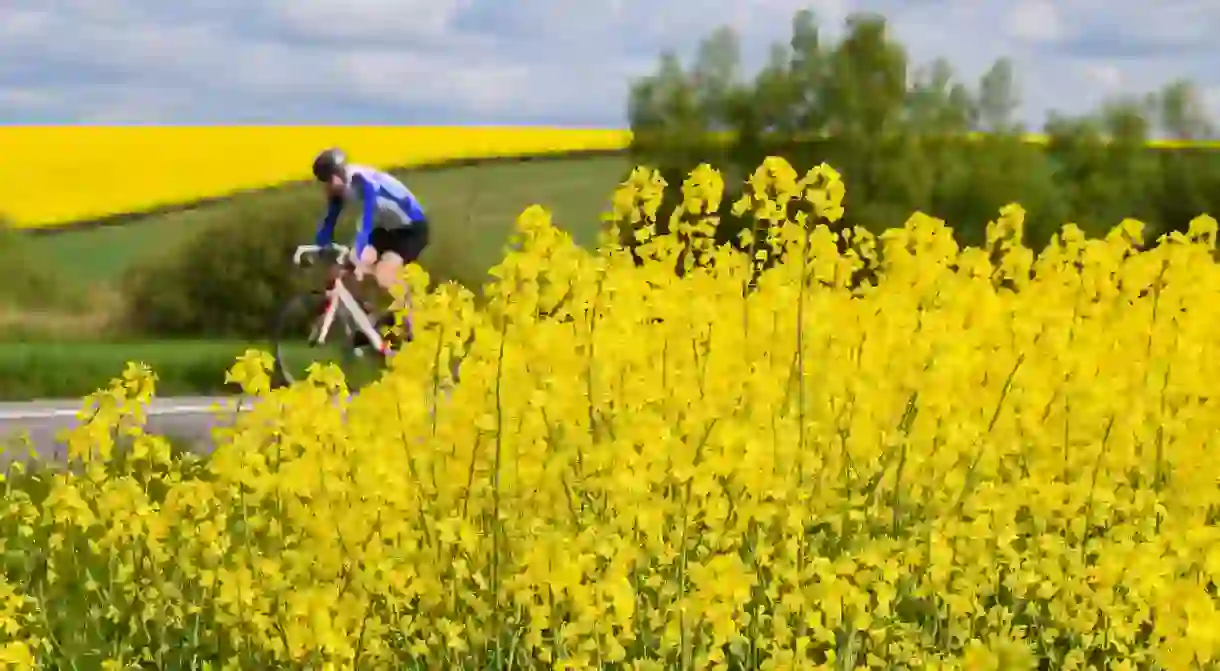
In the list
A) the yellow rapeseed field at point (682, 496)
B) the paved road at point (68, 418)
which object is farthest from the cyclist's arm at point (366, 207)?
the yellow rapeseed field at point (682, 496)

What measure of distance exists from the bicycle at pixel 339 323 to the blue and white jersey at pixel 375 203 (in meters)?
0.34

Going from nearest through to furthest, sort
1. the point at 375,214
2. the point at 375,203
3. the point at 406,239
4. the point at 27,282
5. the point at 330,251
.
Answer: the point at 375,203
the point at 375,214
the point at 406,239
the point at 330,251
the point at 27,282

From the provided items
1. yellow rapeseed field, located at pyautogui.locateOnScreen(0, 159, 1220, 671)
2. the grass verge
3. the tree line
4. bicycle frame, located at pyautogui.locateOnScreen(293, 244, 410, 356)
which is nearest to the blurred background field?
the tree line

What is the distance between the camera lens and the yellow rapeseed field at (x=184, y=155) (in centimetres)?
2958

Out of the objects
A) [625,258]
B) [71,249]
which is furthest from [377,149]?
[625,258]

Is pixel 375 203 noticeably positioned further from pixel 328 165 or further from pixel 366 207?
pixel 328 165

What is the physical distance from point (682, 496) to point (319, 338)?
22.8ft

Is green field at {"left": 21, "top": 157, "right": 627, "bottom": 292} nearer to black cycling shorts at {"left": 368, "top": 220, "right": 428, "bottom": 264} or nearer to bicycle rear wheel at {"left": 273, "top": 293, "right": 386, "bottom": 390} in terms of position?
bicycle rear wheel at {"left": 273, "top": 293, "right": 386, "bottom": 390}

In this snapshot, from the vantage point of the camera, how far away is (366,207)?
969cm

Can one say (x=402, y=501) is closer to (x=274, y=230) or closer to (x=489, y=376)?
(x=489, y=376)

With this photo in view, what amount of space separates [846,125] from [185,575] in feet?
81.7

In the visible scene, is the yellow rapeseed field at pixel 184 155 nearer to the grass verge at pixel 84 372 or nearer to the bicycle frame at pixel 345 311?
the grass verge at pixel 84 372

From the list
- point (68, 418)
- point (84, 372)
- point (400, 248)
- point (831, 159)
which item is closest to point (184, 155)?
point (831, 159)

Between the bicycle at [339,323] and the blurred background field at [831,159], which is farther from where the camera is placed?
the blurred background field at [831,159]
